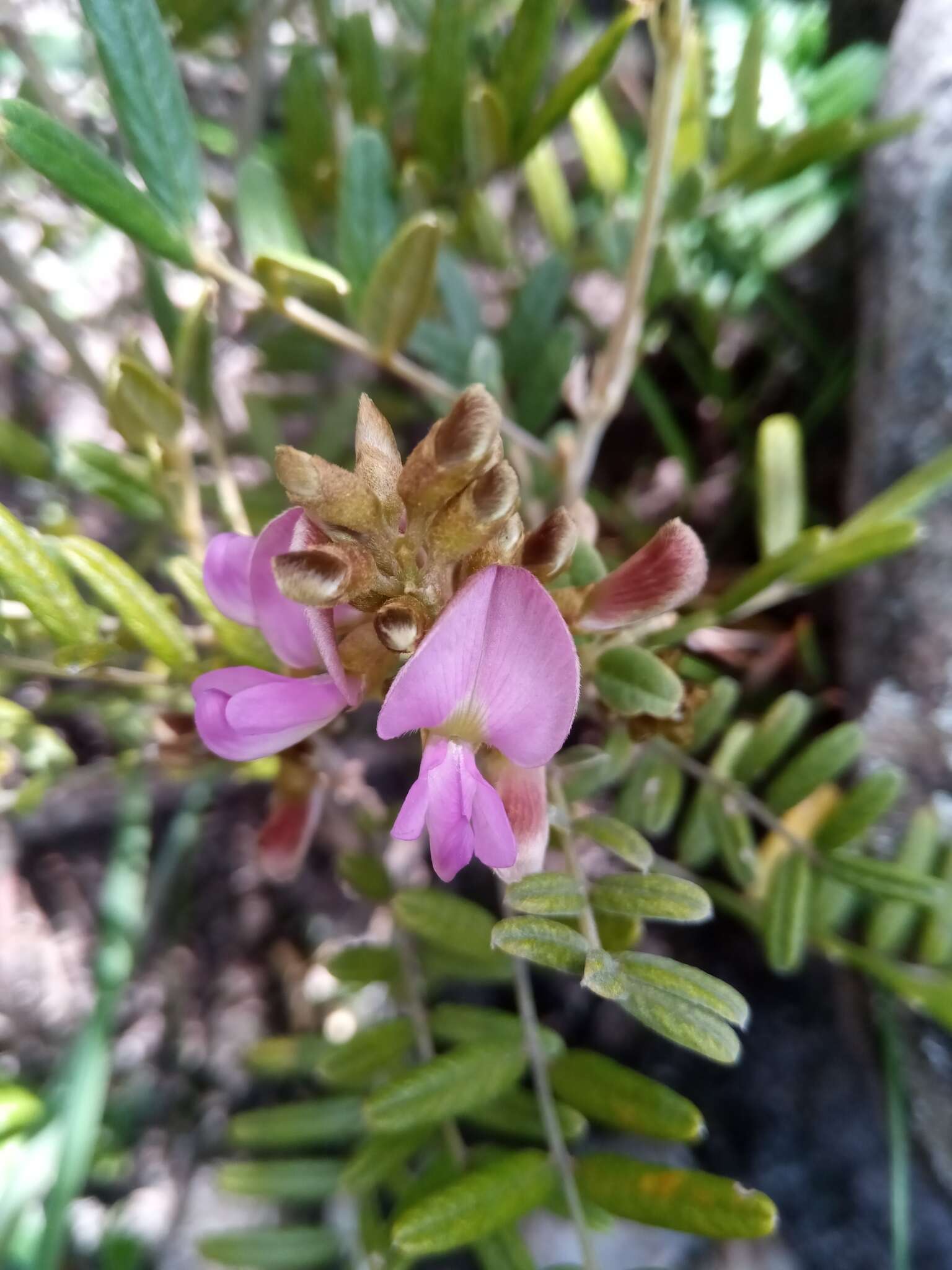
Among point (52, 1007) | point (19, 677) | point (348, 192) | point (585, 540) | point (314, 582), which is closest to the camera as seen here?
point (314, 582)

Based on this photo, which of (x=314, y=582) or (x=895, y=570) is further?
(x=895, y=570)

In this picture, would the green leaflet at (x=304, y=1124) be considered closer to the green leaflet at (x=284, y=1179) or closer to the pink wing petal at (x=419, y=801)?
the green leaflet at (x=284, y=1179)

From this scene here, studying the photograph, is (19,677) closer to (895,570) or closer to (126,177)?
(126,177)

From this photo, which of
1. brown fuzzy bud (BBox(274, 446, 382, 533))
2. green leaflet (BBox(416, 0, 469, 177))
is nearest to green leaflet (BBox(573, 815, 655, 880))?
brown fuzzy bud (BBox(274, 446, 382, 533))

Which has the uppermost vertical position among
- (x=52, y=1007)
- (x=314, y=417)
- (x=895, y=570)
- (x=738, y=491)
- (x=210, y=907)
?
(x=314, y=417)

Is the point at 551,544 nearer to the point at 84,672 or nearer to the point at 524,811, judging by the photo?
the point at 524,811

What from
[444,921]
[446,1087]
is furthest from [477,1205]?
[444,921]

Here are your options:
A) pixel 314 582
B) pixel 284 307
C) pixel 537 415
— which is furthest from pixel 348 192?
pixel 314 582
